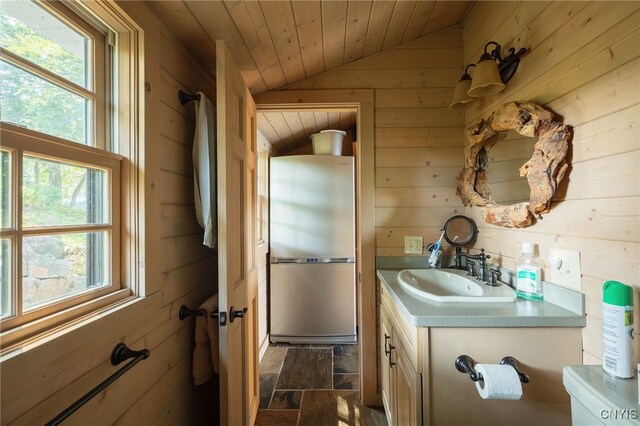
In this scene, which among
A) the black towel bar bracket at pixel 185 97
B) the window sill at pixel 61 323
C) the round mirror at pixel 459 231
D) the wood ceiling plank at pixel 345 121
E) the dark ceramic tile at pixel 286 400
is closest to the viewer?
the window sill at pixel 61 323

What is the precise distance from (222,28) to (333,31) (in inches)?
22.6

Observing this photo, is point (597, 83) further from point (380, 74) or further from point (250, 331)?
point (250, 331)

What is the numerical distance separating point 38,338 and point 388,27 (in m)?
1.92

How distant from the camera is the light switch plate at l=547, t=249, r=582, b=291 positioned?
35.6 inches

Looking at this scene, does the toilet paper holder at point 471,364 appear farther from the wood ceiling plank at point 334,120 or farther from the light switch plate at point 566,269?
the wood ceiling plank at point 334,120

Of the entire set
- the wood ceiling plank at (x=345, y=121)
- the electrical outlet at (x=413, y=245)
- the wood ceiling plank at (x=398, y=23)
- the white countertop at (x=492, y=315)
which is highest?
the wood ceiling plank at (x=398, y=23)

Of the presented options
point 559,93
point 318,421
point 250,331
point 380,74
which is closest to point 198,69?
point 380,74

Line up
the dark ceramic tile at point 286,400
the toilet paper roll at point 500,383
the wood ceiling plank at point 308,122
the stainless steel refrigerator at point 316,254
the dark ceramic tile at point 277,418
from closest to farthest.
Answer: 1. the toilet paper roll at point 500,383
2. the dark ceramic tile at point 277,418
3. the dark ceramic tile at point 286,400
4. the wood ceiling plank at point 308,122
5. the stainless steel refrigerator at point 316,254

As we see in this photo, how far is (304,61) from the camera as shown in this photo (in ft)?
4.95

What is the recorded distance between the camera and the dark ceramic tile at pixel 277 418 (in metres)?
1.63

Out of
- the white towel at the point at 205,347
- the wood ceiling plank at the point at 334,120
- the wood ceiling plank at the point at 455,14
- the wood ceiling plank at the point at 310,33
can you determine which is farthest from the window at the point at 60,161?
the wood ceiling plank at the point at 334,120

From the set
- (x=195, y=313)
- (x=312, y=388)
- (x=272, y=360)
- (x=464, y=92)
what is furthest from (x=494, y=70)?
(x=272, y=360)

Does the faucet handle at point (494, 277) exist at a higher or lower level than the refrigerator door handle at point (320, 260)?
higher

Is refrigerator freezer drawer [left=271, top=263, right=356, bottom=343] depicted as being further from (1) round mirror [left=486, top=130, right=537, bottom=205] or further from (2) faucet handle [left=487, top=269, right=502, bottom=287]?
(1) round mirror [left=486, top=130, right=537, bottom=205]
